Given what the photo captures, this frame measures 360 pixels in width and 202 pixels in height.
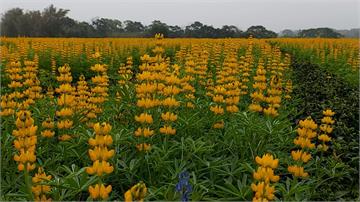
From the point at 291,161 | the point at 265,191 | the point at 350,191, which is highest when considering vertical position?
the point at 265,191

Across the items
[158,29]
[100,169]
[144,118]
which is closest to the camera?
[100,169]

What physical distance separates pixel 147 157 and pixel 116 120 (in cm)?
106

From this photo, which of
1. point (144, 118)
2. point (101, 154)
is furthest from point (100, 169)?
point (144, 118)

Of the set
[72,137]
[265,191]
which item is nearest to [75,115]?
[72,137]

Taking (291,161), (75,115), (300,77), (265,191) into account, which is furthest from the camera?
(300,77)

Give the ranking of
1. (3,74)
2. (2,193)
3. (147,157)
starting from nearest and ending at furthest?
(2,193), (147,157), (3,74)

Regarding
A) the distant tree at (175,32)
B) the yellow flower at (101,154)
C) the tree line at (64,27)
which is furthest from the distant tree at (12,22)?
the yellow flower at (101,154)

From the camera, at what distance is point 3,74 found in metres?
8.24

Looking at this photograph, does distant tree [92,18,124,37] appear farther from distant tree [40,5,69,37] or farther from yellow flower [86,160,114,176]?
yellow flower [86,160,114,176]

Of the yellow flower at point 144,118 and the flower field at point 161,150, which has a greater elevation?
the yellow flower at point 144,118

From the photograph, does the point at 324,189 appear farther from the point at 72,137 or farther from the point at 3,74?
the point at 3,74

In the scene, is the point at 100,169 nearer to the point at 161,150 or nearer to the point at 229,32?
the point at 161,150

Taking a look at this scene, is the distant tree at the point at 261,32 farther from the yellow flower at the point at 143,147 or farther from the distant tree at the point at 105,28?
the yellow flower at the point at 143,147

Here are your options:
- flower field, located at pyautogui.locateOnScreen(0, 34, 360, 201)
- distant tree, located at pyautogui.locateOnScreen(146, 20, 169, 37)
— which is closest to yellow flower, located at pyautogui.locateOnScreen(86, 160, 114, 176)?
flower field, located at pyautogui.locateOnScreen(0, 34, 360, 201)
